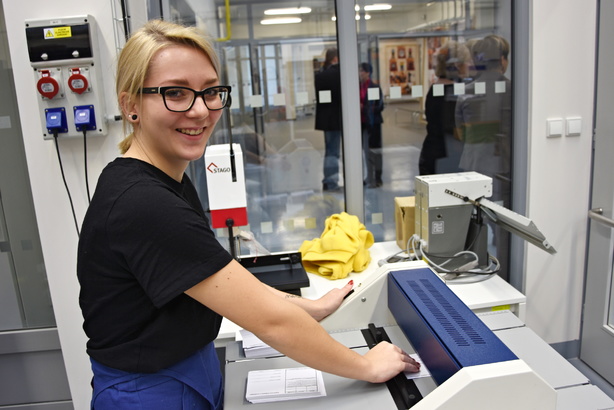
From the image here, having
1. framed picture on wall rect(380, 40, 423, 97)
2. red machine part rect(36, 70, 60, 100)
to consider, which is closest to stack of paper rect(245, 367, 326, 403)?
red machine part rect(36, 70, 60, 100)

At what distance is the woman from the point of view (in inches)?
35.7

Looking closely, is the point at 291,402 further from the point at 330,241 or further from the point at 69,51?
the point at 69,51

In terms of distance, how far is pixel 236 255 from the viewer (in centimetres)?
189

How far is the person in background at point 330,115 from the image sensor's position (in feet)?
8.23

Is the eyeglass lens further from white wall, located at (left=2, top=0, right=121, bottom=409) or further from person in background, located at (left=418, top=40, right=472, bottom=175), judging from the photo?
person in background, located at (left=418, top=40, right=472, bottom=175)

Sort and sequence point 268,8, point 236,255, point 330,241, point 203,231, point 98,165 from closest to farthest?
1. point 203,231
2. point 236,255
3. point 98,165
4. point 330,241
5. point 268,8

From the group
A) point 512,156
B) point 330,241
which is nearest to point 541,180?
point 512,156

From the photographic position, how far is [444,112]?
2.64m

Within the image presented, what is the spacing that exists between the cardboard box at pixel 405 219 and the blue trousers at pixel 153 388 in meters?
1.45

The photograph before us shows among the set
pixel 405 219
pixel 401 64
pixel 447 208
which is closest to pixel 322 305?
pixel 447 208

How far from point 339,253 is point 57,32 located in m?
1.42

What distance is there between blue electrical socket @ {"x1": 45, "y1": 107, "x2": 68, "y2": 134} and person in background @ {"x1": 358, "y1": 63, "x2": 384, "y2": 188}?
1382mm

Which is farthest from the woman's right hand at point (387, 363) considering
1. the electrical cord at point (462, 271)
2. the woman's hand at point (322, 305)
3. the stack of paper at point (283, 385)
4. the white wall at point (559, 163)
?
the white wall at point (559, 163)

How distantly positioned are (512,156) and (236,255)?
62.4 inches
